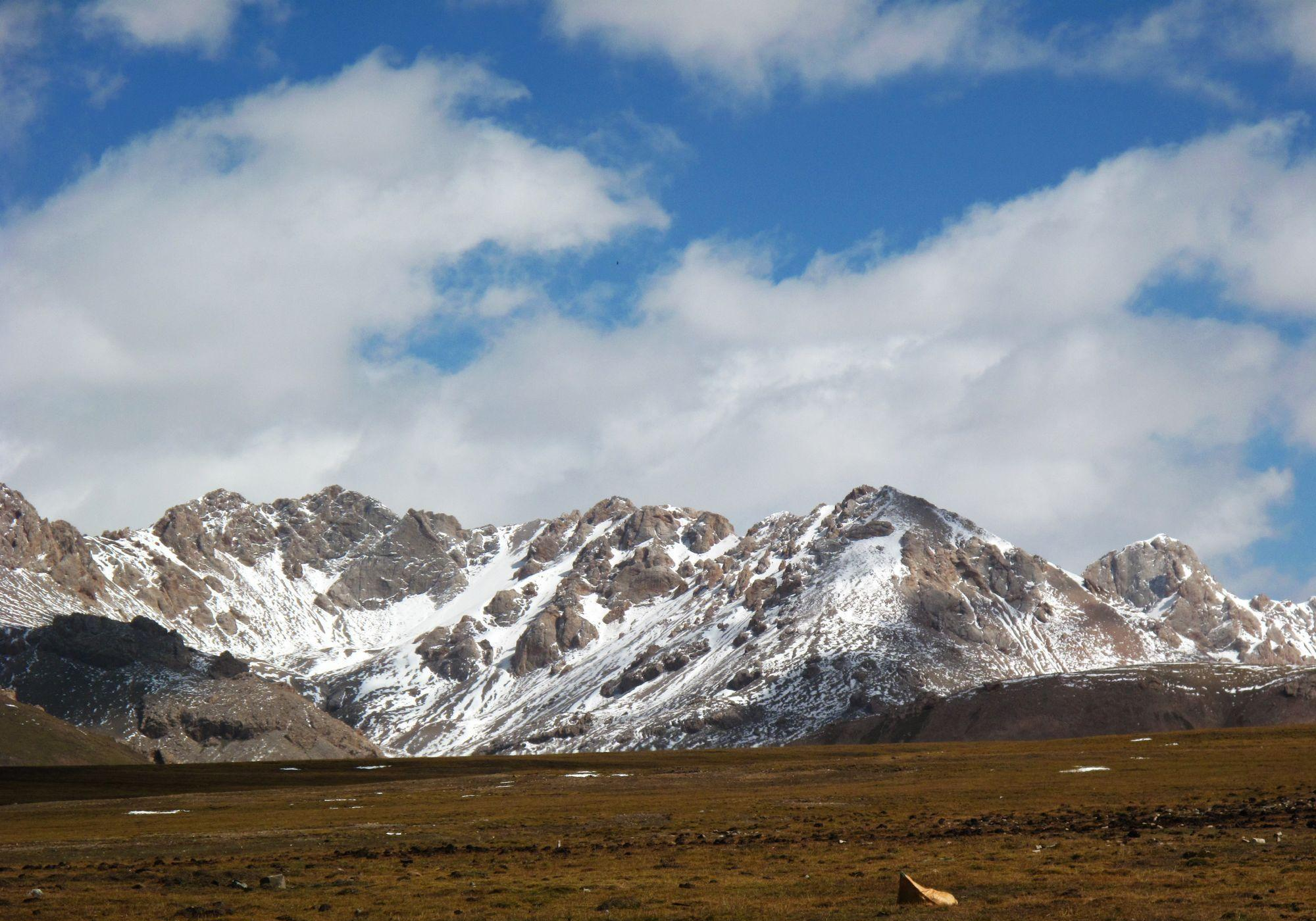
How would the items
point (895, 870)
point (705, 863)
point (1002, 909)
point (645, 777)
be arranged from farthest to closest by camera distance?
point (645, 777)
point (705, 863)
point (895, 870)
point (1002, 909)

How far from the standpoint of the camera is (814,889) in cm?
4800

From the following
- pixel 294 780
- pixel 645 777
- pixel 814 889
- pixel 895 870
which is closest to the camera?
pixel 814 889

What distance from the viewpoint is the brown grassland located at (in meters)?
45.0

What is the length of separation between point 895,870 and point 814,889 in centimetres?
557

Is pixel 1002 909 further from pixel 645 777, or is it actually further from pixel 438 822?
pixel 645 777

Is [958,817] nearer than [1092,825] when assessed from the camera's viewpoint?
No

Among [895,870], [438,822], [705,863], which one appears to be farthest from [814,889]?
[438,822]

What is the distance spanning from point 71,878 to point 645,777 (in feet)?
354

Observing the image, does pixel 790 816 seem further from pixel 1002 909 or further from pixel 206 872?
pixel 1002 909

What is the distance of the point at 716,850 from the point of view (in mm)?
64062

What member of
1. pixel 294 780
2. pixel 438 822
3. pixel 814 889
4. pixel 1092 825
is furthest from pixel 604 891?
pixel 294 780

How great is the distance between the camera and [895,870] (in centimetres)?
5203

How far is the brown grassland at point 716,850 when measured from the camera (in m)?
45.0

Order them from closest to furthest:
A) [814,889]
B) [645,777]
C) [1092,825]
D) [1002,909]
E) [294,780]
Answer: [1002,909]
[814,889]
[1092,825]
[645,777]
[294,780]
